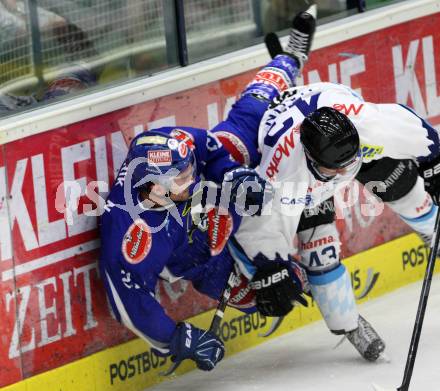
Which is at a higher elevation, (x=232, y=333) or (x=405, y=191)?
(x=405, y=191)

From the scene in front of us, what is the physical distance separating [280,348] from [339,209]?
2.41 ft

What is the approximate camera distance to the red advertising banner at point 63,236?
4.81 m

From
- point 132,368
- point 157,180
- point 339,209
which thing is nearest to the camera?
point 157,180

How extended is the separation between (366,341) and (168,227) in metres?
0.88

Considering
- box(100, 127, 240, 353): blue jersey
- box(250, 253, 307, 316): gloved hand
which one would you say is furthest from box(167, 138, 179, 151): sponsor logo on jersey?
box(250, 253, 307, 316): gloved hand

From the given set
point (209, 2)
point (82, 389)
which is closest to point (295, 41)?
point (209, 2)

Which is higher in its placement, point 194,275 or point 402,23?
point 402,23

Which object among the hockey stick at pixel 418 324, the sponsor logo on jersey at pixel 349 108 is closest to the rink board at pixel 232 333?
the hockey stick at pixel 418 324

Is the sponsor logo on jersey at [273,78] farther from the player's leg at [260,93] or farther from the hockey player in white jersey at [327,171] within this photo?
the hockey player in white jersey at [327,171]

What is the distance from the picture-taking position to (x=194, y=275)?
5277 mm

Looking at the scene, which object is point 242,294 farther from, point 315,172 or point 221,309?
point 315,172

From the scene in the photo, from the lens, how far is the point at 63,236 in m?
4.99

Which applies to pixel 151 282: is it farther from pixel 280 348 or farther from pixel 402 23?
pixel 402 23

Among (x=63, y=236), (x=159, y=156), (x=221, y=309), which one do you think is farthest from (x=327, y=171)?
(x=63, y=236)
